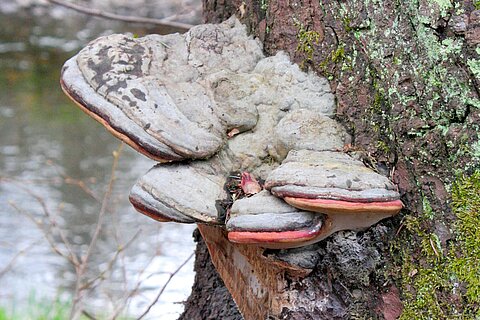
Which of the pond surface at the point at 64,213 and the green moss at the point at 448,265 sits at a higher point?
the green moss at the point at 448,265

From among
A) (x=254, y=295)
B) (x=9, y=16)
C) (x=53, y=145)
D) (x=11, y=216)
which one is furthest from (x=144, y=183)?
(x=9, y=16)

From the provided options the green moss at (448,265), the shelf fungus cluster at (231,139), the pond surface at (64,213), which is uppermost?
the shelf fungus cluster at (231,139)

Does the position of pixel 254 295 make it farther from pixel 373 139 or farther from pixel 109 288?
pixel 109 288

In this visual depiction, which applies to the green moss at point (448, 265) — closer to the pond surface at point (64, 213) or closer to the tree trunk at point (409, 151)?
the tree trunk at point (409, 151)

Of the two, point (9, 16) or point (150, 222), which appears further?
point (9, 16)

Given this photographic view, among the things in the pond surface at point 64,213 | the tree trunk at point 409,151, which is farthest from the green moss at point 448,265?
the pond surface at point 64,213

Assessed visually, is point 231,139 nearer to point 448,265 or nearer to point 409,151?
point 409,151

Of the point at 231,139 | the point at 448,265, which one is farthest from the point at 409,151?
the point at 231,139
